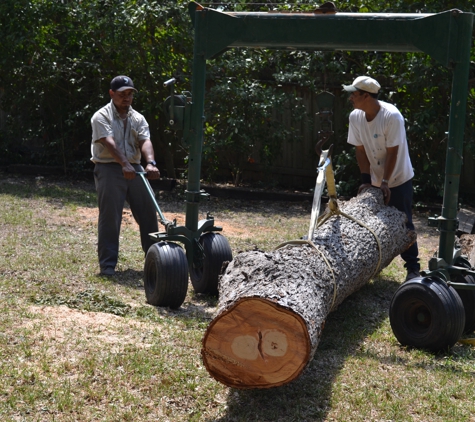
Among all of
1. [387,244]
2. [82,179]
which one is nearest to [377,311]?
[387,244]

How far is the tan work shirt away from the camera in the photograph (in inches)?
289

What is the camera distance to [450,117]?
5375mm

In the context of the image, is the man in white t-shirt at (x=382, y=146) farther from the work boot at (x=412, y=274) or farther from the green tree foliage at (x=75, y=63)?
the green tree foliage at (x=75, y=63)

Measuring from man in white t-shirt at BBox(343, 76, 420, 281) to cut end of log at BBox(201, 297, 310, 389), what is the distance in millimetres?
3149

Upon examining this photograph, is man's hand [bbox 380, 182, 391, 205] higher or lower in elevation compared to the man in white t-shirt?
lower

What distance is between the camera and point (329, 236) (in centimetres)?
600

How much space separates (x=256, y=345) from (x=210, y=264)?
2413 millimetres

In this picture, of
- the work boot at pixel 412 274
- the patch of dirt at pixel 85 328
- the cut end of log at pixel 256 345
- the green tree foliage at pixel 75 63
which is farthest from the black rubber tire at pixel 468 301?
the green tree foliage at pixel 75 63

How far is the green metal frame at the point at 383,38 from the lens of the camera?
5.27 meters

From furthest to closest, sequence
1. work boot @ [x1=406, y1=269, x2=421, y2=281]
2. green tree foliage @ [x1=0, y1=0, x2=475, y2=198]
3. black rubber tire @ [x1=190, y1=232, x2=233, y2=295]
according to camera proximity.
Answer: green tree foliage @ [x1=0, y1=0, x2=475, y2=198], work boot @ [x1=406, y1=269, x2=421, y2=281], black rubber tire @ [x1=190, y1=232, x2=233, y2=295]

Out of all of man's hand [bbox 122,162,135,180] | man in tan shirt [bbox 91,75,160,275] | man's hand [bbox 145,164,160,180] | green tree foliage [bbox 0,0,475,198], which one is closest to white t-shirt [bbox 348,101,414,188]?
man's hand [bbox 145,164,160,180]

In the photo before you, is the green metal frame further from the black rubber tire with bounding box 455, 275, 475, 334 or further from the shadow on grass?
the shadow on grass

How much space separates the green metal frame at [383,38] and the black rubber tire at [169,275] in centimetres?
135

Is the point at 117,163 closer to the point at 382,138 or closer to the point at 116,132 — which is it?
the point at 116,132
